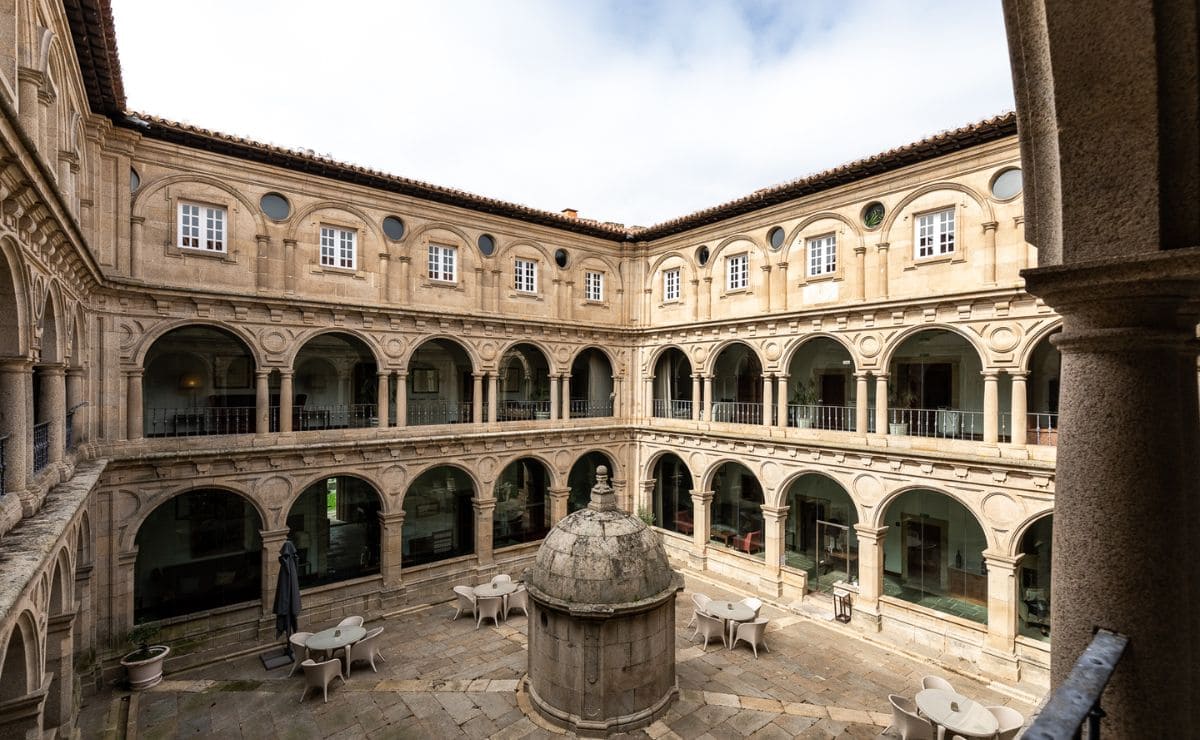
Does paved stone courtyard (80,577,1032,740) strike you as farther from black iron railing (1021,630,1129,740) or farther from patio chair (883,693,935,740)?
black iron railing (1021,630,1129,740)

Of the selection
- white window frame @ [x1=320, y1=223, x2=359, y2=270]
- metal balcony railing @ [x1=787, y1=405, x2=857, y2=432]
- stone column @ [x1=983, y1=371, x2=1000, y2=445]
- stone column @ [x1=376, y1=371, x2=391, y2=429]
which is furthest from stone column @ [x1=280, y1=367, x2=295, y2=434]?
stone column @ [x1=983, y1=371, x2=1000, y2=445]

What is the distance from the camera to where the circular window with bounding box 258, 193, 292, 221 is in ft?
49.1

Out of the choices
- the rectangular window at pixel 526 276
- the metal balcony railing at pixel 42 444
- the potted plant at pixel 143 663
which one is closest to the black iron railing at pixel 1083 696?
the metal balcony railing at pixel 42 444

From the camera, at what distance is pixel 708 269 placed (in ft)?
63.8

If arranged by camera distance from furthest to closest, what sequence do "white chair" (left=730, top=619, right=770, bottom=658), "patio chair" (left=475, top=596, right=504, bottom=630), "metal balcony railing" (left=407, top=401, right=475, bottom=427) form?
1. "metal balcony railing" (left=407, top=401, right=475, bottom=427)
2. "patio chair" (left=475, top=596, right=504, bottom=630)
3. "white chair" (left=730, top=619, right=770, bottom=658)

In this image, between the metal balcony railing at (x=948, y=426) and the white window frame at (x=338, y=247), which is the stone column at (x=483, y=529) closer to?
the white window frame at (x=338, y=247)

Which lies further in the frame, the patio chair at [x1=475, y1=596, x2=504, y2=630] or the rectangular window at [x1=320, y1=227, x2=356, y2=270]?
the rectangular window at [x1=320, y1=227, x2=356, y2=270]

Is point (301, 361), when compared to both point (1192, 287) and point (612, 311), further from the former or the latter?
point (1192, 287)

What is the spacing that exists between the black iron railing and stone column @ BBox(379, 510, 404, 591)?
16407 mm

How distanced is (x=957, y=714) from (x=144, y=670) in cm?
1560

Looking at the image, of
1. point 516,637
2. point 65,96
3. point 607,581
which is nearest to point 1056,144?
point 607,581

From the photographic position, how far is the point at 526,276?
1947 centimetres

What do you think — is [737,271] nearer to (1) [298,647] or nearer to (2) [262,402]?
(2) [262,402]

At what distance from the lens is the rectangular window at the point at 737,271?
18469 millimetres
